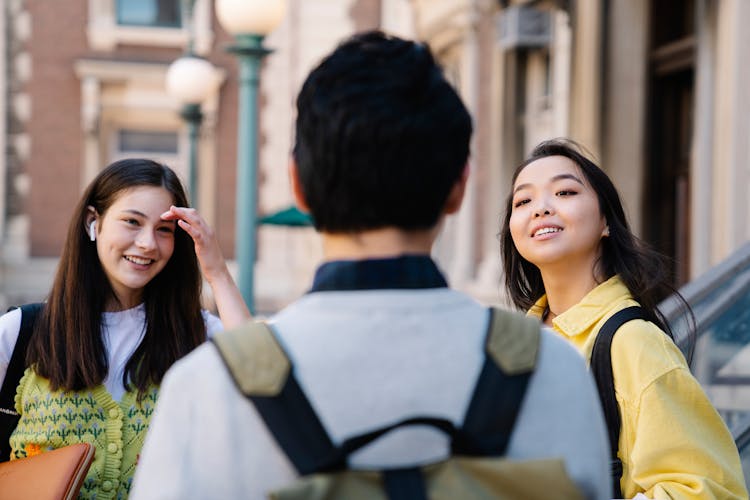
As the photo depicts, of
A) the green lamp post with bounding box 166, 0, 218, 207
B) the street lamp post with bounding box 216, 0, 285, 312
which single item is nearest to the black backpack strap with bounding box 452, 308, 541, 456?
the street lamp post with bounding box 216, 0, 285, 312

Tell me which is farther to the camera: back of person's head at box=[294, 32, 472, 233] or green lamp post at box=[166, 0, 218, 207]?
green lamp post at box=[166, 0, 218, 207]

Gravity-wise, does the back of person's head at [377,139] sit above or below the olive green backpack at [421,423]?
above

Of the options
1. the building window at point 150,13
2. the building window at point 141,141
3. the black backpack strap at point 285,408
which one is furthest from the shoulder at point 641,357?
the building window at point 150,13

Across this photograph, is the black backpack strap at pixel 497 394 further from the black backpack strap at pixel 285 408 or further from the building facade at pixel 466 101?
the building facade at pixel 466 101

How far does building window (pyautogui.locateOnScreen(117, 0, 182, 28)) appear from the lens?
68.3ft

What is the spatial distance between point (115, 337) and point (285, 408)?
1735 millimetres

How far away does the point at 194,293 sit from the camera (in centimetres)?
331

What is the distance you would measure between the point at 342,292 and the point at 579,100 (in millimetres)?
9175

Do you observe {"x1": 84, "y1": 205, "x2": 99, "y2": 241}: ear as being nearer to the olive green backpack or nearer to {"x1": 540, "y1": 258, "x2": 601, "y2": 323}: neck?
{"x1": 540, "y1": 258, "x2": 601, "y2": 323}: neck

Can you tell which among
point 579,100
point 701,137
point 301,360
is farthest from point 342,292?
point 579,100

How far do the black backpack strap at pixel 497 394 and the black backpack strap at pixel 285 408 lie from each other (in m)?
0.19

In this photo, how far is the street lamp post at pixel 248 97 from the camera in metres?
7.93

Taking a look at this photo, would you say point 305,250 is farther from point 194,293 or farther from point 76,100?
point 194,293

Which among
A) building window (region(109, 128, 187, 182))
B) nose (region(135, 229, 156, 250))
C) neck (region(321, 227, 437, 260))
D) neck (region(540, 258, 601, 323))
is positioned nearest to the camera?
neck (region(321, 227, 437, 260))
